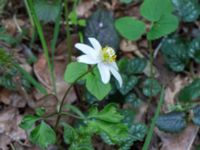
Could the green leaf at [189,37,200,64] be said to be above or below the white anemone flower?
below

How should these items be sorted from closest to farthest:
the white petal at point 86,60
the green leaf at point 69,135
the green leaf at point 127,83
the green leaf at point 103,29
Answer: the white petal at point 86,60, the green leaf at point 69,135, the green leaf at point 127,83, the green leaf at point 103,29

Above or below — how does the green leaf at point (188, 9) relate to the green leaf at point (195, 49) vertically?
above

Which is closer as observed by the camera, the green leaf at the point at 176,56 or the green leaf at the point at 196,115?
the green leaf at the point at 196,115

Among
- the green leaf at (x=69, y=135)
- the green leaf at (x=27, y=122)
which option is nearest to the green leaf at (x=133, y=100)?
the green leaf at (x=69, y=135)

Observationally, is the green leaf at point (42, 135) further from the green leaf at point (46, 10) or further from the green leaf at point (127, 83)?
the green leaf at point (46, 10)

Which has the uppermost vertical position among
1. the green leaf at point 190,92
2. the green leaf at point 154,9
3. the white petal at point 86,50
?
the green leaf at point 154,9

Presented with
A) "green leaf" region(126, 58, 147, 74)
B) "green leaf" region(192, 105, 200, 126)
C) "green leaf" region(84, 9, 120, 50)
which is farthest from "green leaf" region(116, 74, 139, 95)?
"green leaf" region(192, 105, 200, 126)

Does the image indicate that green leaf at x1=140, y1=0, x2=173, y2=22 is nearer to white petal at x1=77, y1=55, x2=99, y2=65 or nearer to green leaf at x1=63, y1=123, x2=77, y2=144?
white petal at x1=77, y1=55, x2=99, y2=65
